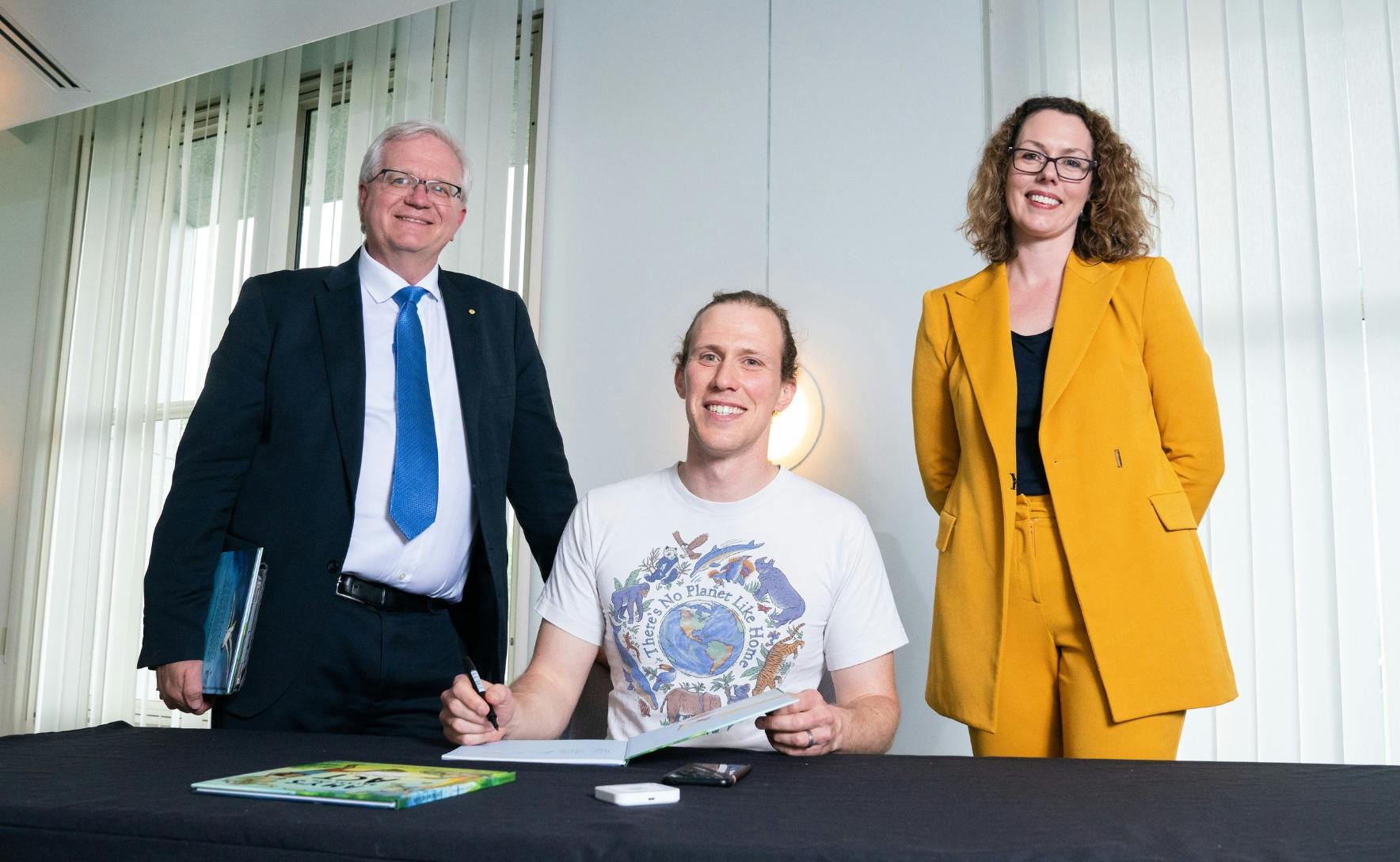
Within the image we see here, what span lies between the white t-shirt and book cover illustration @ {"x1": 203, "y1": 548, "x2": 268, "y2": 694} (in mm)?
480

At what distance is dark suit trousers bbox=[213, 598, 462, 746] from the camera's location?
69.6 inches

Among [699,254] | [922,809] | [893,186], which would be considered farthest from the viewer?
[699,254]

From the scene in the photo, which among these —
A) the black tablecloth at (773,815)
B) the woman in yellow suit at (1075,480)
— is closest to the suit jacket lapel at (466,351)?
the woman in yellow suit at (1075,480)

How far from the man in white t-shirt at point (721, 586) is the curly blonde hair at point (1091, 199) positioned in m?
0.50

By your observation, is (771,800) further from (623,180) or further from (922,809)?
(623,180)

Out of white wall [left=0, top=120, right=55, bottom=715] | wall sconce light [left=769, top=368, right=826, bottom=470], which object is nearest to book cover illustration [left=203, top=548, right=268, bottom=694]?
wall sconce light [left=769, top=368, right=826, bottom=470]

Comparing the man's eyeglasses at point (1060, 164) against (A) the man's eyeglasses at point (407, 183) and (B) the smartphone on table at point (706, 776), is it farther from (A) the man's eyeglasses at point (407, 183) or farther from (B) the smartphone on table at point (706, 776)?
(B) the smartphone on table at point (706, 776)

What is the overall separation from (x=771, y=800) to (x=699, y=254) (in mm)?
2806

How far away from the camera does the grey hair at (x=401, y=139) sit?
6.88ft

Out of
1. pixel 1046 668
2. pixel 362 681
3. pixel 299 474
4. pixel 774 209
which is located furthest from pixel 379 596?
pixel 774 209

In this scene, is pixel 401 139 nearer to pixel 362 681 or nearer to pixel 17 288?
pixel 362 681

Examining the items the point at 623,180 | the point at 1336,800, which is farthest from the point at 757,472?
the point at 623,180

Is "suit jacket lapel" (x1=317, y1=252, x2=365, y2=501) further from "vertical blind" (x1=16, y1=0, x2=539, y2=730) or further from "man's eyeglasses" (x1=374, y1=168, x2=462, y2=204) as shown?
"vertical blind" (x1=16, y1=0, x2=539, y2=730)

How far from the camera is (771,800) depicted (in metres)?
0.90
